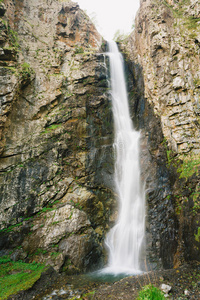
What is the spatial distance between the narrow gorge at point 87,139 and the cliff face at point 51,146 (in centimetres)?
6

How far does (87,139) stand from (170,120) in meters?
5.77

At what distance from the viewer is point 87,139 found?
13.0m

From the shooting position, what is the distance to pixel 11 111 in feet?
38.4

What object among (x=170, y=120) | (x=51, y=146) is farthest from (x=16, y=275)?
(x=170, y=120)

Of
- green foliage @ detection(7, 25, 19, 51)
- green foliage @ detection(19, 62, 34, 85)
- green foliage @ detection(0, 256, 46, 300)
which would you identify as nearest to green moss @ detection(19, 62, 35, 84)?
green foliage @ detection(19, 62, 34, 85)

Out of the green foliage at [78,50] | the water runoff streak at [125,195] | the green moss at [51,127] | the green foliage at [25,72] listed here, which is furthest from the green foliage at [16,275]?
the green foliage at [78,50]

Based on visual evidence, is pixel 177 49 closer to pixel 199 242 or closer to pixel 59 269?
pixel 199 242

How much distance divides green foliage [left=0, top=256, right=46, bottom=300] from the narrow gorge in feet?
1.41

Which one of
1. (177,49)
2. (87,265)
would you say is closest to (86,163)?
(87,265)

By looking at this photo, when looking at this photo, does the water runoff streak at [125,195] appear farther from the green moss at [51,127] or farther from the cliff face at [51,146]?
the green moss at [51,127]

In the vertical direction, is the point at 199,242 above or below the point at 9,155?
below

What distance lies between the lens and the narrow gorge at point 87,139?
8.78 meters

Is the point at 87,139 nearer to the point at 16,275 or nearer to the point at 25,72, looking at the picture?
the point at 25,72

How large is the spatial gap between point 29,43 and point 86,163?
Result: 1207 centimetres
